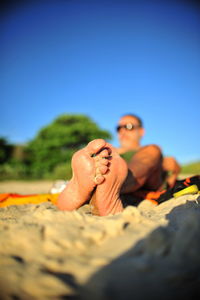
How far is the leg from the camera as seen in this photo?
68.6 inches

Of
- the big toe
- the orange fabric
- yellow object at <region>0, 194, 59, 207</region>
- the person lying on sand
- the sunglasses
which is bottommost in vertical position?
the orange fabric

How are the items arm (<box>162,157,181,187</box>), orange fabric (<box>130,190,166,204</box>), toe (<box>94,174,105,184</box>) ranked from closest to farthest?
toe (<box>94,174,105,184</box>) < orange fabric (<box>130,190,166,204</box>) < arm (<box>162,157,181,187</box>)

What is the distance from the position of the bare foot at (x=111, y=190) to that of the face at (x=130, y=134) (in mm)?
1284

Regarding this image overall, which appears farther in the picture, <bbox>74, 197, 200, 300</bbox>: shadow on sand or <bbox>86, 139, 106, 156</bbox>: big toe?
<bbox>86, 139, 106, 156</bbox>: big toe

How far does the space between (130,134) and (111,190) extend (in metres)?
1.41

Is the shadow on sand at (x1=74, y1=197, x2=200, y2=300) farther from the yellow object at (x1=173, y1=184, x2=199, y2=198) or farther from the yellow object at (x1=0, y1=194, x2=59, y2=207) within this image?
the yellow object at (x1=0, y1=194, x2=59, y2=207)

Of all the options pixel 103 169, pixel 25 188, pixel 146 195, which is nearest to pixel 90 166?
pixel 103 169

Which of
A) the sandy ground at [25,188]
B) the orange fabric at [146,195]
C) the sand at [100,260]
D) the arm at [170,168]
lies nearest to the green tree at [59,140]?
the sandy ground at [25,188]

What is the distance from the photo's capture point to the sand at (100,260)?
1.90 ft

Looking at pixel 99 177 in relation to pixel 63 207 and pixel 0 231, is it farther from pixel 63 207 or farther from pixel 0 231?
pixel 0 231

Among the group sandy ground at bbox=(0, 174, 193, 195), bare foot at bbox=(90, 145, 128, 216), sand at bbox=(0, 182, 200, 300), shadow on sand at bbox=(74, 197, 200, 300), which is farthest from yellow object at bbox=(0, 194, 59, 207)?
shadow on sand at bbox=(74, 197, 200, 300)

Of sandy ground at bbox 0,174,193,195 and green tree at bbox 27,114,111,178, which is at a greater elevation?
green tree at bbox 27,114,111,178

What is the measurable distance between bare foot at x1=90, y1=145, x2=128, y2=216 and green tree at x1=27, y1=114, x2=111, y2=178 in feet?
33.9

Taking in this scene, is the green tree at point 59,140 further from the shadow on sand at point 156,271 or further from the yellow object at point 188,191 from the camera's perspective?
the shadow on sand at point 156,271
